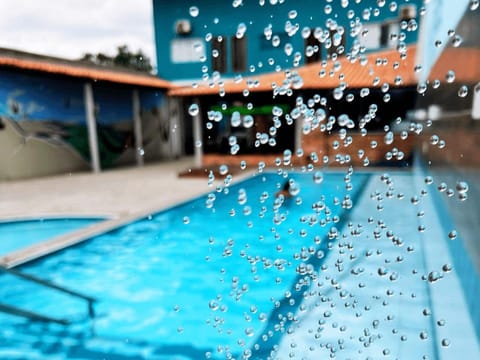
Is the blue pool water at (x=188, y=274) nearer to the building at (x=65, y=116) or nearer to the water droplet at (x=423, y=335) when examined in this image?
the water droplet at (x=423, y=335)

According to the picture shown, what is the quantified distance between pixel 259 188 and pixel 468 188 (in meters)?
7.25

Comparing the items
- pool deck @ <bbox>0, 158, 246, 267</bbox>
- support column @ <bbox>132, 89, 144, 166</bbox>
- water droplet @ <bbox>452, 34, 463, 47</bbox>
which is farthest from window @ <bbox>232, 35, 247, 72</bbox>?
water droplet @ <bbox>452, 34, 463, 47</bbox>

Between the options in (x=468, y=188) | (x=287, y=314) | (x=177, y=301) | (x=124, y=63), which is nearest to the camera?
(x=468, y=188)

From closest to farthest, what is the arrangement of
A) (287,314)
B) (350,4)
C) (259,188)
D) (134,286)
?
(350,4) → (287,314) → (134,286) → (259,188)

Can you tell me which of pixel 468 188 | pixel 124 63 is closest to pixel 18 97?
pixel 468 188

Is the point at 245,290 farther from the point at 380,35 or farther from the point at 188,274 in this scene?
the point at 380,35

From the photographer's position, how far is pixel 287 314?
3.79 m

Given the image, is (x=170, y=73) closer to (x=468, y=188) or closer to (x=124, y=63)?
(x=124, y=63)

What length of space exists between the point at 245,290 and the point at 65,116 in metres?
11.0

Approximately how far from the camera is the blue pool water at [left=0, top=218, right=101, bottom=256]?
6129 millimetres

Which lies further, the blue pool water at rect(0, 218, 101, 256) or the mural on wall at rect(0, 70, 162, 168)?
the mural on wall at rect(0, 70, 162, 168)

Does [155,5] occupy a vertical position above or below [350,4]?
above

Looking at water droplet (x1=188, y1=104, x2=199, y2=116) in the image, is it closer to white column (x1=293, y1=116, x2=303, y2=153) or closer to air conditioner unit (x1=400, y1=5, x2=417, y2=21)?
white column (x1=293, y1=116, x2=303, y2=153)

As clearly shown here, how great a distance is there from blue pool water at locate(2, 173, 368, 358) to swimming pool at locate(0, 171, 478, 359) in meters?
0.02
